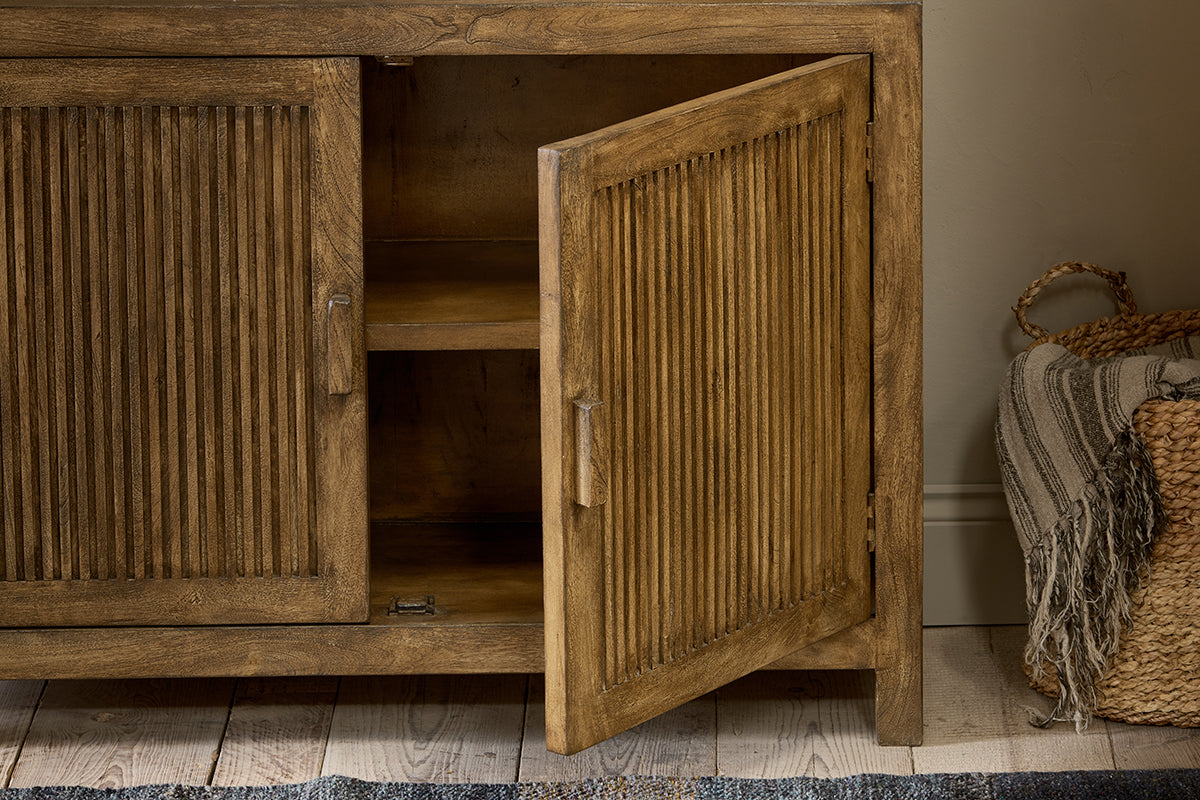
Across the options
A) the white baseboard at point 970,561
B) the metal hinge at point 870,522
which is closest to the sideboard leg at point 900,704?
the metal hinge at point 870,522

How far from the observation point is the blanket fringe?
55.9 inches

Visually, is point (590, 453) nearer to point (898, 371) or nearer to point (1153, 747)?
point (898, 371)

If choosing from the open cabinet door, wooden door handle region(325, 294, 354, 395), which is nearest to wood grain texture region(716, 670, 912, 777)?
the open cabinet door

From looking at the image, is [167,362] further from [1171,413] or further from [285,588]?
[1171,413]

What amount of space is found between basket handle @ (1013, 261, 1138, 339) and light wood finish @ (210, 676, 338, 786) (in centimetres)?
92

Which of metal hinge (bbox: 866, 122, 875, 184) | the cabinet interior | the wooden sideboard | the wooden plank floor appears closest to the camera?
the wooden sideboard

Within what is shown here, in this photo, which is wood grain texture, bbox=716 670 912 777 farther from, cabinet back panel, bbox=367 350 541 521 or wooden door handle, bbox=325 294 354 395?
wooden door handle, bbox=325 294 354 395

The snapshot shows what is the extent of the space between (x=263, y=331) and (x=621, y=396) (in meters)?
0.39

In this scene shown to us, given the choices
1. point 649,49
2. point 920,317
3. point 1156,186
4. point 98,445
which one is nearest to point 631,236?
point 649,49

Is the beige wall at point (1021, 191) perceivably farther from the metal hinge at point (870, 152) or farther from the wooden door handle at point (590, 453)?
the wooden door handle at point (590, 453)

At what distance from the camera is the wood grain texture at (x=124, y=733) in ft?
4.73

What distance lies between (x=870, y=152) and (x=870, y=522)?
0.37m

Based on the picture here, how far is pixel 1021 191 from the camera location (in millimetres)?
1707

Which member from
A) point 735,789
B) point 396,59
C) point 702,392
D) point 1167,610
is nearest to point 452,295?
point 396,59
